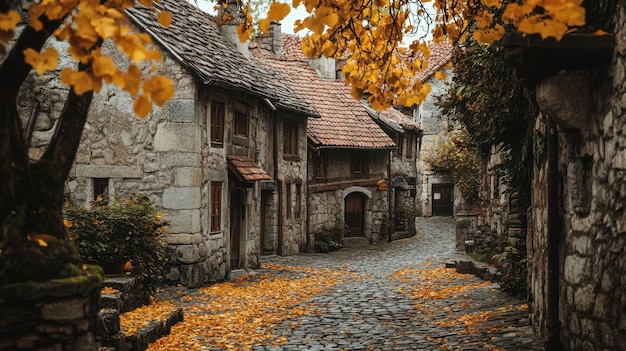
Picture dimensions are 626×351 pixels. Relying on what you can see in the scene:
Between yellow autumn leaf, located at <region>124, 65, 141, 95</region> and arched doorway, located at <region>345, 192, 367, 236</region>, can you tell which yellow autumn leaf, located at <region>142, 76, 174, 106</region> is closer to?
yellow autumn leaf, located at <region>124, 65, 141, 95</region>

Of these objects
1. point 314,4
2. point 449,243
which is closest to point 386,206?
point 449,243

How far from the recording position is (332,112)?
28.7 meters

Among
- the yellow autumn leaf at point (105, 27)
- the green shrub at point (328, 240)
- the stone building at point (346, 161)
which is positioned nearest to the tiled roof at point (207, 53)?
the stone building at point (346, 161)

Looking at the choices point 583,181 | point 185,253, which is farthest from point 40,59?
point 185,253

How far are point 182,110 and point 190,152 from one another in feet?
2.86

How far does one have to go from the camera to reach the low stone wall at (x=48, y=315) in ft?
13.6

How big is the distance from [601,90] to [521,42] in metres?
0.73

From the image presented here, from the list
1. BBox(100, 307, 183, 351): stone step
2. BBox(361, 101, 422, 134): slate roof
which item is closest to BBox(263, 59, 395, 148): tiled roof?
BBox(361, 101, 422, 134): slate roof

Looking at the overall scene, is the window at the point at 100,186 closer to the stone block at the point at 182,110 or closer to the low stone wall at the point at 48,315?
the stone block at the point at 182,110

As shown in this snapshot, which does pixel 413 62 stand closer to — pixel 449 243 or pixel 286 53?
pixel 449 243

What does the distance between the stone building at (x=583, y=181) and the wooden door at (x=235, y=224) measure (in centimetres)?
1147

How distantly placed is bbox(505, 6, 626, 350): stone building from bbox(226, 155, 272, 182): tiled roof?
394 inches

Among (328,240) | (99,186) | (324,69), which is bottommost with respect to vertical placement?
(328,240)

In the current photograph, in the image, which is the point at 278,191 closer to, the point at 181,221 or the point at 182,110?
the point at 181,221
